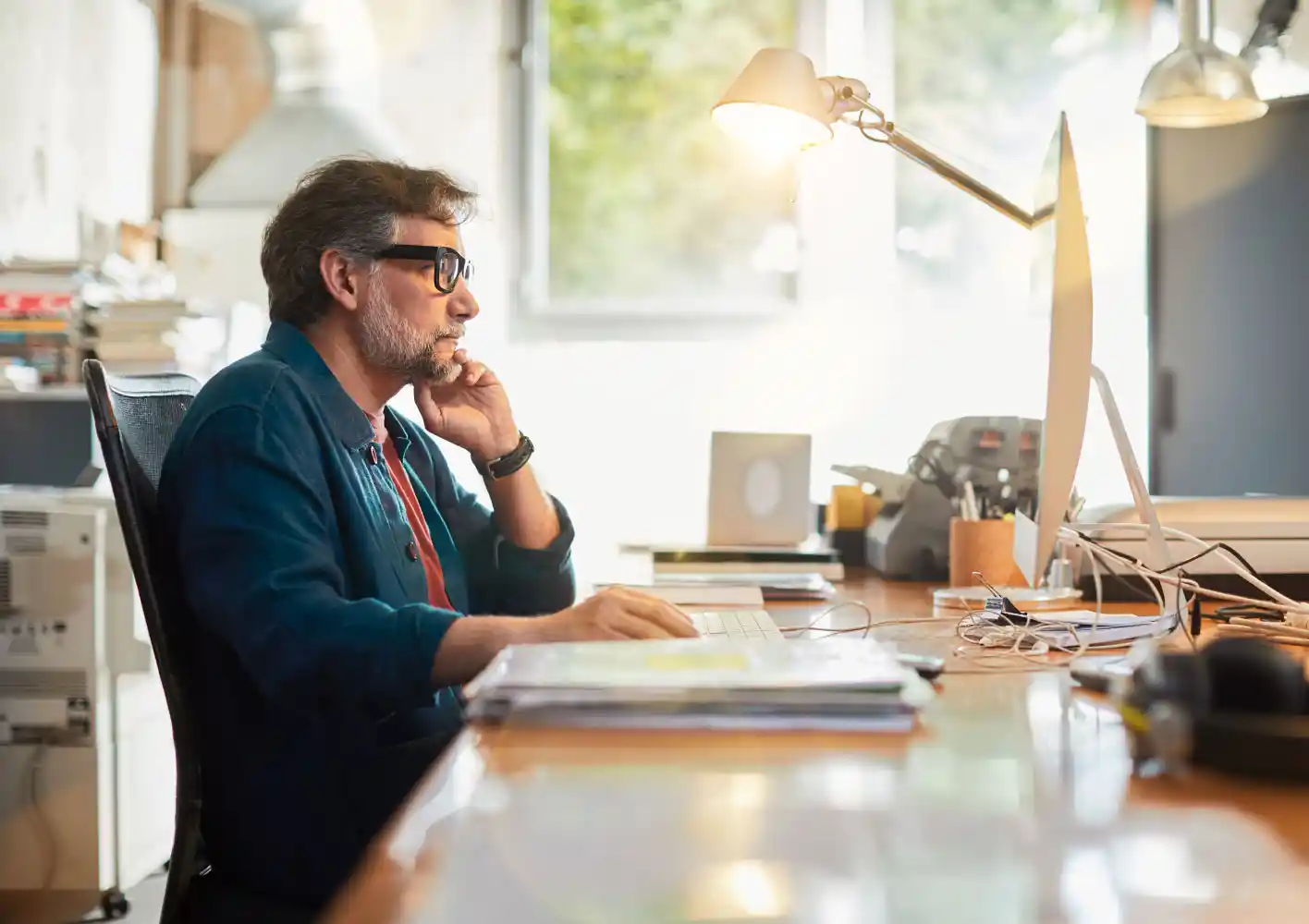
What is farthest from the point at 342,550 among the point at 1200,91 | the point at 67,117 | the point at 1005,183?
the point at 1005,183

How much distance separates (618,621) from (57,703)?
69.8 inches

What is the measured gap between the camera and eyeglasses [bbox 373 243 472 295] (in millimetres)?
1570

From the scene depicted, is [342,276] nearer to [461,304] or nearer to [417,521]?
[461,304]

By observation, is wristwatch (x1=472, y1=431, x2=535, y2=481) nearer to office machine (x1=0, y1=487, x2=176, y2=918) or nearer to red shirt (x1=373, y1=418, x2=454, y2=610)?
red shirt (x1=373, y1=418, x2=454, y2=610)

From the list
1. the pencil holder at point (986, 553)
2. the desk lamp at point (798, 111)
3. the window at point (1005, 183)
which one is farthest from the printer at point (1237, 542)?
the window at point (1005, 183)

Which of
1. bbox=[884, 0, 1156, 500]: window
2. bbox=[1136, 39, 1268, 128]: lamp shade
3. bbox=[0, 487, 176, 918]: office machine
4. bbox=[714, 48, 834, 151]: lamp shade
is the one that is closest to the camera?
bbox=[714, 48, 834, 151]: lamp shade

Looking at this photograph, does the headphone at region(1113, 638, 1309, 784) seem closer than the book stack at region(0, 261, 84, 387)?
Yes

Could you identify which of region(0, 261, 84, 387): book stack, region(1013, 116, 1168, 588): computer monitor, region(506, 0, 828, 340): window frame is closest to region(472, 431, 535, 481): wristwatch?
region(1013, 116, 1168, 588): computer monitor

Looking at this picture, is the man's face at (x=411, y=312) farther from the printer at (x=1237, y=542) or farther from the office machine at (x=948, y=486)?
the printer at (x=1237, y=542)

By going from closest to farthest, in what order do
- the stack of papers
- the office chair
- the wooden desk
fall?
the wooden desk
the stack of papers
the office chair

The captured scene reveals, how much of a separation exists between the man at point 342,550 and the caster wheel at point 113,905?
A: 4.13 feet

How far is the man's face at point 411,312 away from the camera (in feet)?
5.08

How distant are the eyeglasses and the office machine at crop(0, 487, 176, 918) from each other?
116cm

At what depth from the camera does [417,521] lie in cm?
157
